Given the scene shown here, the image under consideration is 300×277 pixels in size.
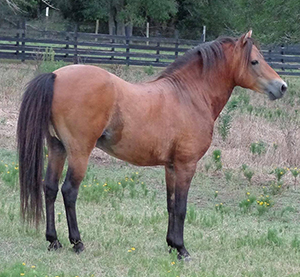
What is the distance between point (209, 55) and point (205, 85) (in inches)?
12.2

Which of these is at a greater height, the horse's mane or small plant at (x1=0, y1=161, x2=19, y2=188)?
the horse's mane

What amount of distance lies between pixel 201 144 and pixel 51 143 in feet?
4.82

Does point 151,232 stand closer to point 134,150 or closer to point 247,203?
point 134,150

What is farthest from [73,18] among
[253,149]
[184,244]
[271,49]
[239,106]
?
[184,244]

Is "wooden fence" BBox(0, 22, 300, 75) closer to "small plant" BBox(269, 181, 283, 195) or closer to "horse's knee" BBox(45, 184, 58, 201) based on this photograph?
"small plant" BBox(269, 181, 283, 195)

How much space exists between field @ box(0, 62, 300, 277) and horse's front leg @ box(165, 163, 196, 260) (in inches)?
6.5

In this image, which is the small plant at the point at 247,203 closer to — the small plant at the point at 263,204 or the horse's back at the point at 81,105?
the small plant at the point at 263,204

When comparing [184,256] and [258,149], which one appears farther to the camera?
[258,149]

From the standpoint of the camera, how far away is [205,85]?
19.1ft

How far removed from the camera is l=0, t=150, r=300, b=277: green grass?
5102 millimetres

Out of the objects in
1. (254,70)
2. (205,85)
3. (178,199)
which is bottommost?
(178,199)

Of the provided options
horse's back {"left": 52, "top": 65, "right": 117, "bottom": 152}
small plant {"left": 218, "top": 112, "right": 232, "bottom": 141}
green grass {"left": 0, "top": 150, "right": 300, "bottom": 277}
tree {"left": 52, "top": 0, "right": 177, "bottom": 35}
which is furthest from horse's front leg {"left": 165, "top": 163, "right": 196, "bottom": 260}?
tree {"left": 52, "top": 0, "right": 177, "bottom": 35}

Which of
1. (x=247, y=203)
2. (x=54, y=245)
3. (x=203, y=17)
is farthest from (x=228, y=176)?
(x=203, y=17)

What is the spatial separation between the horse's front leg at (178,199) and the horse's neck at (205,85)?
697 millimetres
